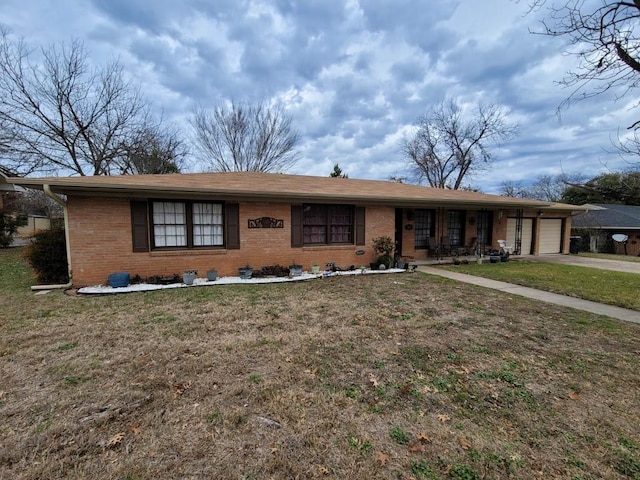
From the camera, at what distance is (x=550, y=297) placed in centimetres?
688

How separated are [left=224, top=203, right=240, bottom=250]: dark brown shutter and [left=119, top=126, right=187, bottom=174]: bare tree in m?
14.6

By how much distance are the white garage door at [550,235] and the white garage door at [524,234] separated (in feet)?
2.87

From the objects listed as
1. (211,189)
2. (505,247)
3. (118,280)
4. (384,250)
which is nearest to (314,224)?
(384,250)

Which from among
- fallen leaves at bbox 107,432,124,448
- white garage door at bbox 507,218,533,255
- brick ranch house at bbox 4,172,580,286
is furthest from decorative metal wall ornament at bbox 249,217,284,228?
white garage door at bbox 507,218,533,255

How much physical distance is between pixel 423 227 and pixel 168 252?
31.3ft

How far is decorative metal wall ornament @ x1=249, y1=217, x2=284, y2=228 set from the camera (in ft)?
29.3

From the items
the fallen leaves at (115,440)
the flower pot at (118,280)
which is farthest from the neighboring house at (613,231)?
the fallen leaves at (115,440)

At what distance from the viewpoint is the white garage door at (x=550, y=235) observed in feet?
51.0

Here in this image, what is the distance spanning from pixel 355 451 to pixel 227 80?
18.7m

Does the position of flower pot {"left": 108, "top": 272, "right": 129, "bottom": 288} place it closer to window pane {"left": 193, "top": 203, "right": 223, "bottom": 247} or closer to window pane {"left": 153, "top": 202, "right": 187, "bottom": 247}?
window pane {"left": 153, "top": 202, "right": 187, "bottom": 247}

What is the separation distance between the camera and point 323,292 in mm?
7207

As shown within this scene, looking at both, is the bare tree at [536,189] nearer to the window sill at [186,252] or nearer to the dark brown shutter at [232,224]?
the dark brown shutter at [232,224]

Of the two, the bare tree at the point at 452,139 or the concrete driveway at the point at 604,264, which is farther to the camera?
the bare tree at the point at 452,139

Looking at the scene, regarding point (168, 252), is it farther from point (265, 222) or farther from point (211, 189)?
point (265, 222)
